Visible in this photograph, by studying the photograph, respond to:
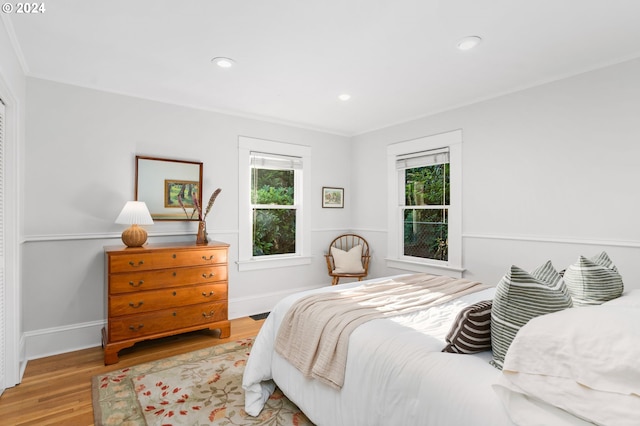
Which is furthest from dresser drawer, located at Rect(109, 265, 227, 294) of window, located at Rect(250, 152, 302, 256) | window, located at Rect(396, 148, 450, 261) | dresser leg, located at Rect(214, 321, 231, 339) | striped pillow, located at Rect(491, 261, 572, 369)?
striped pillow, located at Rect(491, 261, 572, 369)

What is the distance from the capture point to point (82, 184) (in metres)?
3.11

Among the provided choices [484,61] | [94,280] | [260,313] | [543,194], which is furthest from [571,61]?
[94,280]

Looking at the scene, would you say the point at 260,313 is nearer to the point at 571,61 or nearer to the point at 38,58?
the point at 38,58

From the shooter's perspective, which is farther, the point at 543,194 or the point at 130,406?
the point at 543,194

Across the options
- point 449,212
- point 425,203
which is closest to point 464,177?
point 449,212

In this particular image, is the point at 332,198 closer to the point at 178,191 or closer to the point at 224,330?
the point at 178,191

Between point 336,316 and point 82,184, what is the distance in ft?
8.81

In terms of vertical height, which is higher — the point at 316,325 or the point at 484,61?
the point at 484,61

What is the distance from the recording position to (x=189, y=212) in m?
3.63

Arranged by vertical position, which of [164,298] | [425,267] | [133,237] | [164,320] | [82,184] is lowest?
[164,320]

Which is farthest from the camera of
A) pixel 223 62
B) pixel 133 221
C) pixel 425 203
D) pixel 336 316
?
pixel 425 203

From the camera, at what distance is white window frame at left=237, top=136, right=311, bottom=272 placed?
404 centimetres

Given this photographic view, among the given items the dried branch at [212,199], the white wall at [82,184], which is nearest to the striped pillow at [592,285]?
the dried branch at [212,199]

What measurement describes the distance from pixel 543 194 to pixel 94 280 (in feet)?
13.7
